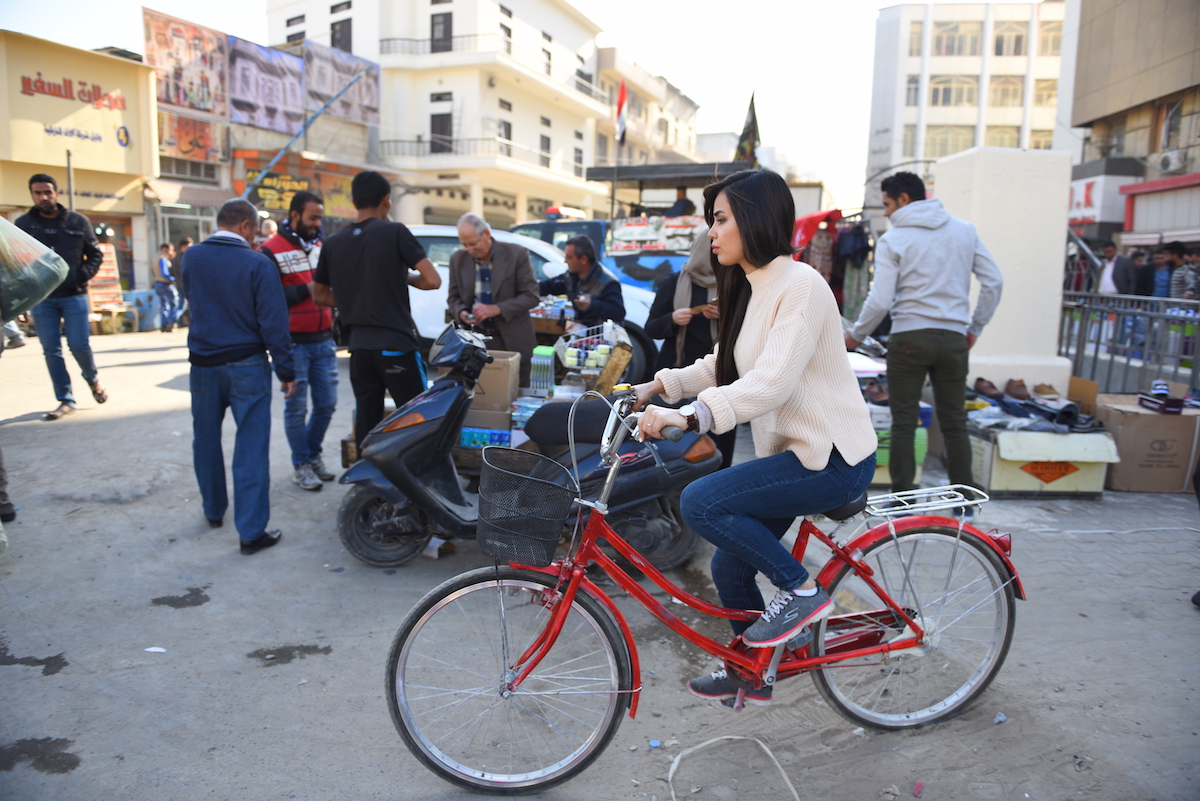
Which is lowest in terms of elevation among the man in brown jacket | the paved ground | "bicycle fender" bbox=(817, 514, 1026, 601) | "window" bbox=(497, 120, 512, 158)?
the paved ground

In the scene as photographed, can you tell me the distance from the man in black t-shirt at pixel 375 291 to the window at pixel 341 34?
116 ft

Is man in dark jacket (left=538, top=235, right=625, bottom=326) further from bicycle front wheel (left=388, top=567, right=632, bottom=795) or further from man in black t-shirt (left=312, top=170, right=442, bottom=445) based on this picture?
bicycle front wheel (left=388, top=567, right=632, bottom=795)

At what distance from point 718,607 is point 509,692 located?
2.53ft

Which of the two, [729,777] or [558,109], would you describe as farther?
[558,109]

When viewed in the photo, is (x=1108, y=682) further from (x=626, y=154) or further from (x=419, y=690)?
(x=626, y=154)

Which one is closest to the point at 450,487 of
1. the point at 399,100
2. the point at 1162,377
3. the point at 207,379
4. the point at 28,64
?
the point at 207,379

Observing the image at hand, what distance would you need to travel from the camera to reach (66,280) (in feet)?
20.6

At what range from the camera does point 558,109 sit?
39.7 m

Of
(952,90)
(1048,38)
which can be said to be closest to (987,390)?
(952,90)

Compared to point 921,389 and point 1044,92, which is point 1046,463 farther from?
point 1044,92

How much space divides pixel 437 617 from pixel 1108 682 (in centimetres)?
270

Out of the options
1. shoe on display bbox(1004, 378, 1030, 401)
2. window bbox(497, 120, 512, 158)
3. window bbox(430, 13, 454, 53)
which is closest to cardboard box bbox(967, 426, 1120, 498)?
shoe on display bbox(1004, 378, 1030, 401)

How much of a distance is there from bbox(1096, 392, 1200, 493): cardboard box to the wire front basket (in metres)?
5.08

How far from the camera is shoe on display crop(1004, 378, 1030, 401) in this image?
235 inches
